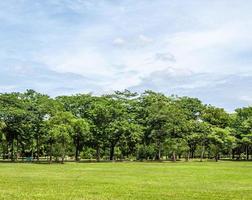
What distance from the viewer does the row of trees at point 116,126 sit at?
84.7 m

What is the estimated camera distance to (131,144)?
96.0 m

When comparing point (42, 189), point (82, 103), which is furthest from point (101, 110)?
point (42, 189)

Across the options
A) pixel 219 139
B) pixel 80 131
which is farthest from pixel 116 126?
pixel 219 139

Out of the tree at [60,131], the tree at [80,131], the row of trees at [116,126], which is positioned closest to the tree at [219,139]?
the row of trees at [116,126]

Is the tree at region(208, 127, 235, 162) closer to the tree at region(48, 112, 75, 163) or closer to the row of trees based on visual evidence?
the row of trees

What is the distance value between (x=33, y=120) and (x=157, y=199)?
6549 cm

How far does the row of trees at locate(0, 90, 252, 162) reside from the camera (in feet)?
278

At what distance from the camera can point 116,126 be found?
9156 cm

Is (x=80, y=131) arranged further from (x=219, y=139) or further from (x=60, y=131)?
→ (x=219, y=139)

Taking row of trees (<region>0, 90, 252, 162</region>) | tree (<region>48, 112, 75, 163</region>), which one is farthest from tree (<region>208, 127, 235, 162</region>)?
tree (<region>48, 112, 75, 163</region>)

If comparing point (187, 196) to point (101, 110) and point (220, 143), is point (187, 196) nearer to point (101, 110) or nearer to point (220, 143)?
point (101, 110)

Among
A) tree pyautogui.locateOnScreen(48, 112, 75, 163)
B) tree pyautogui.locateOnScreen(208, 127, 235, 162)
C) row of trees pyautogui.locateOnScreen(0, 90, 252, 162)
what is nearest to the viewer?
tree pyautogui.locateOnScreen(48, 112, 75, 163)

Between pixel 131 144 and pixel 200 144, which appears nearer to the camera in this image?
pixel 131 144

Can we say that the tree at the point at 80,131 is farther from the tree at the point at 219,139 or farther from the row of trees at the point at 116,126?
the tree at the point at 219,139
